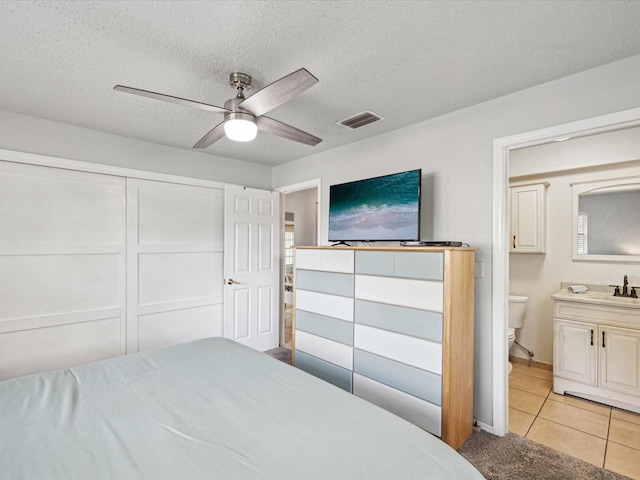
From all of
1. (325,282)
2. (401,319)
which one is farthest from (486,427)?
(325,282)

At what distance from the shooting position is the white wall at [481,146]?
1.90m

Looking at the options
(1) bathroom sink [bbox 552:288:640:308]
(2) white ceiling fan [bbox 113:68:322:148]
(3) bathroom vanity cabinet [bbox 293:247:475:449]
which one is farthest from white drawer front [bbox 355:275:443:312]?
(1) bathroom sink [bbox 552:288:640:308]

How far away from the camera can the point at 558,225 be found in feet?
11.3

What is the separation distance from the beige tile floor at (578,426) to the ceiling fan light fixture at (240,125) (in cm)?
281

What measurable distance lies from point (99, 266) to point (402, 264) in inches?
109

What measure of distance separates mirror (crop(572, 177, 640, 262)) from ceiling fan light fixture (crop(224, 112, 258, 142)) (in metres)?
3.44

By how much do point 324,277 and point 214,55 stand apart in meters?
1.86

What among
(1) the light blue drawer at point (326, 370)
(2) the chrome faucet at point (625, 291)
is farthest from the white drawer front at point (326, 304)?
(2) the chrome faucet at point (625, 291)

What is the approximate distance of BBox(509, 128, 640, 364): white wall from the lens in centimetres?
301

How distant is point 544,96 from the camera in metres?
2.10

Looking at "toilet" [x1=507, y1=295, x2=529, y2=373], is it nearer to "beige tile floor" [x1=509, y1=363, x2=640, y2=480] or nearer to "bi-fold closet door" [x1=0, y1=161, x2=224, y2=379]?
"beige tile floor" [x1=509, y1=363, x2=640, y2=480]

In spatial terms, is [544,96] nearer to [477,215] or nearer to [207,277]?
[477,215]

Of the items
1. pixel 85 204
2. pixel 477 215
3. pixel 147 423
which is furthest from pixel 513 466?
pixel 85 204

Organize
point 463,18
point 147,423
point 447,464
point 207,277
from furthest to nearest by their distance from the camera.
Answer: point 207,277, point 463,18, point 147,423, point 447,464
